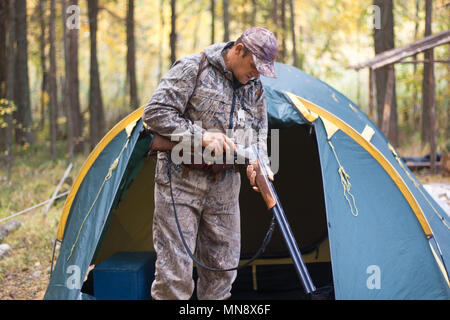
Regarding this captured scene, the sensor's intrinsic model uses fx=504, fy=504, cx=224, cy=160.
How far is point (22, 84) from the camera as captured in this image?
1105 centimetres

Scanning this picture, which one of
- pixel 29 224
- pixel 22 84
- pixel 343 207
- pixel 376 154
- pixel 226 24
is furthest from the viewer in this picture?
pixel 22 84

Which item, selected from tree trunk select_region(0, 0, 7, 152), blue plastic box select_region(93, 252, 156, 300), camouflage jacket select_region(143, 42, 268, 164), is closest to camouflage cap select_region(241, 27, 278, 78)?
camouflage jacket select_region(143, 42, 268, 164)

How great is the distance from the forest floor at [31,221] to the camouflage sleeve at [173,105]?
2279 mm

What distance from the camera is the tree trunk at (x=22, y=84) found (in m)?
10.6

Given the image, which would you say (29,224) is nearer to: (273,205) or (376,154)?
(273,205)

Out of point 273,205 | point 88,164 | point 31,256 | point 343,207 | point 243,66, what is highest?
point 243,66

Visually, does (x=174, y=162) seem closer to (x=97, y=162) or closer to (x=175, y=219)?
(x=175, y=219)

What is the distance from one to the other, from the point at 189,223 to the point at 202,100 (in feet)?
2.21

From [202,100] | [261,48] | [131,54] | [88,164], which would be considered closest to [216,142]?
[202,100]

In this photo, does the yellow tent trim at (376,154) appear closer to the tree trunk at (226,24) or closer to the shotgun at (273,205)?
the shotgun at (273,205)

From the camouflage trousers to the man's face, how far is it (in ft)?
1.78

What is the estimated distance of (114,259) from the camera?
404 cm
